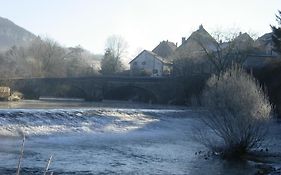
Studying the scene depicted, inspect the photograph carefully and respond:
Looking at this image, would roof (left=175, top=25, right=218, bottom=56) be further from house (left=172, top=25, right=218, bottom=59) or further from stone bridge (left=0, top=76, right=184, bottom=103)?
stone bridge (left=0, top=76, right=184, bottom=103)

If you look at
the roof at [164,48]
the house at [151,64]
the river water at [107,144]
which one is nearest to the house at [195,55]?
the house at [151,64]

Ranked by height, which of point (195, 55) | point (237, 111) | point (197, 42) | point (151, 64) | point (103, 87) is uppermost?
point (197, 42)

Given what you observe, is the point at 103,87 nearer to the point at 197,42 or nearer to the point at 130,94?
the point at 130,94

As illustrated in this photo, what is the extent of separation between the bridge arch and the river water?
31185mm

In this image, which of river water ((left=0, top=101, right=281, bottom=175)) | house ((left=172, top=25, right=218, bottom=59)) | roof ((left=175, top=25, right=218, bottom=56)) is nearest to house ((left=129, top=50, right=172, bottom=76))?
roof ((left=175, top=25, right=218, bottom=56))

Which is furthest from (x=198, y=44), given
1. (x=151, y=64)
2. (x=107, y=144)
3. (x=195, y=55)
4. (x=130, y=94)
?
(x=107, y=144)

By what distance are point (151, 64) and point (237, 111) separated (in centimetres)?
8143

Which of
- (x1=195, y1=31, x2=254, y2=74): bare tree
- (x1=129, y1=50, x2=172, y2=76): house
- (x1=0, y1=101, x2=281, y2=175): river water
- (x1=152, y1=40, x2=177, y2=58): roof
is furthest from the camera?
(x1=152, y1=40, x2=177, y2=58): roof

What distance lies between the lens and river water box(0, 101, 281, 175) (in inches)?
682

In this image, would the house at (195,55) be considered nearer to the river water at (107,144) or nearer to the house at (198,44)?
the house at (198,44)

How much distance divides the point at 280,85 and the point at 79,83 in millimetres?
30532

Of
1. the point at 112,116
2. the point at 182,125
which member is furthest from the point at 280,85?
the point at 112,116

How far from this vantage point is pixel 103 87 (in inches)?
2847

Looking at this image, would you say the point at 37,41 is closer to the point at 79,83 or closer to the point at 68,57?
the point at 68,57
